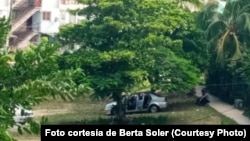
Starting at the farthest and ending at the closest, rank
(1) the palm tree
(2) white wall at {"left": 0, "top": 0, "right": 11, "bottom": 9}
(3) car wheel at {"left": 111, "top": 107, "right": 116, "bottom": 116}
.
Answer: (2) white wall at {"left": 0, "top": 0, "right": 11, "bottom": 9}, (1) the palm tree, (3) car wheel at {"left": 111, "top": 107, "right": 116, "bottom": 116}

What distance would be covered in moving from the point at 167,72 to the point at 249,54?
3.60 metres

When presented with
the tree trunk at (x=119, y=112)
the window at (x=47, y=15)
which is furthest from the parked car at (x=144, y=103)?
the window at (x=47, y=15)

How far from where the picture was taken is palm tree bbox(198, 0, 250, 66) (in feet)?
92.8

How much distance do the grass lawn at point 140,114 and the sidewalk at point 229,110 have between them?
0.35 meters

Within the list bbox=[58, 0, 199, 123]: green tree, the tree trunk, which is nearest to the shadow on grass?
the tree trunk

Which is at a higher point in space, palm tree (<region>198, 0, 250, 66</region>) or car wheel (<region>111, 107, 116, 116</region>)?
palm tree (<region>198, 0, 250, 66</region>)

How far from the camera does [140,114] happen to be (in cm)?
2759

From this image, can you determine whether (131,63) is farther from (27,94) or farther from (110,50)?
(27,94)

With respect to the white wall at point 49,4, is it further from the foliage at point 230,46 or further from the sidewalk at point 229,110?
the sidewalk at point 229,110

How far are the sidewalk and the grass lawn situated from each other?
1.16ft

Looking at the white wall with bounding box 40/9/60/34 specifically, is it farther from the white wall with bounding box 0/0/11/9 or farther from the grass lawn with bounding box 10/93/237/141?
the grass lawn with bounding box 10/93/237/141

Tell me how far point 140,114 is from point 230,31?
A: 17.8 feet

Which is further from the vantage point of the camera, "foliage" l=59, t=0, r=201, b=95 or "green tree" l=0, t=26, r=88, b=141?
"foliage" l=59, t=0, r=201, b=95

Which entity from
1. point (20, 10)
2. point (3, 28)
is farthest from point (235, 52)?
point (3, 28)
